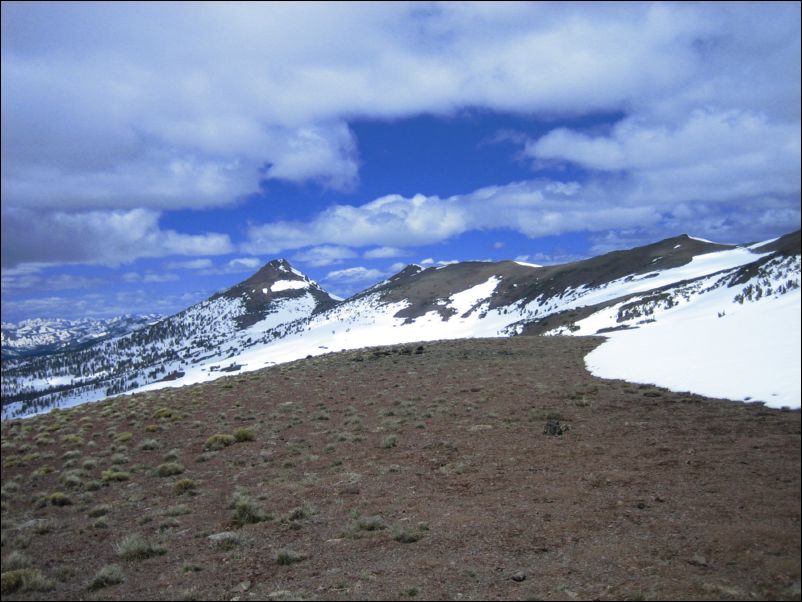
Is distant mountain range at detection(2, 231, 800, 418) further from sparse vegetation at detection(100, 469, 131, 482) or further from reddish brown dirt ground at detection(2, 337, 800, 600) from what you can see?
sparse vegetation at detection(100, 469, 131, 482)

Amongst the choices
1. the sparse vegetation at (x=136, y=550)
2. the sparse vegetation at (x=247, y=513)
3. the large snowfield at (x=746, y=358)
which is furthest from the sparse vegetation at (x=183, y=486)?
the large snowfield at (x=746, y=358)

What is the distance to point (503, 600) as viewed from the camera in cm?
633

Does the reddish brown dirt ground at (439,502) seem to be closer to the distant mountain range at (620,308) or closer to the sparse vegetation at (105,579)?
the sparse vegetation at (105,579)

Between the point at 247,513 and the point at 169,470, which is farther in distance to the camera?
the point at 169,470

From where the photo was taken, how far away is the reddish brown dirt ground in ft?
14.4

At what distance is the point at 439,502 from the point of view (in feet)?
36.2

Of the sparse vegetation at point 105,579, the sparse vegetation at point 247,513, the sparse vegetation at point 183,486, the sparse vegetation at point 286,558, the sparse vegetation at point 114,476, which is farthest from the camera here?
the sparse vegetation at point 114,476

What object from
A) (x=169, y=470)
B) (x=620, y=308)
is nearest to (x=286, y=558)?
(x=169, y=470)

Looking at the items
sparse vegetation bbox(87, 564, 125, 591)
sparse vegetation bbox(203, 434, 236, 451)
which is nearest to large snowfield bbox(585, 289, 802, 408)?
sparse vegetation bbox(87, 564, 125, 591)

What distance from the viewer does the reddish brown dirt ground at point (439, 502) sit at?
438 cm

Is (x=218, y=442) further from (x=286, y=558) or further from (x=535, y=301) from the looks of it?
(x=535, y=301)

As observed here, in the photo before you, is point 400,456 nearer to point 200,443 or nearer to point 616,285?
point 200,443

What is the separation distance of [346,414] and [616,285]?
109 metres

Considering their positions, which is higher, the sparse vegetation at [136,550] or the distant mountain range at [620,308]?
the distant mountain range at [620,308]
